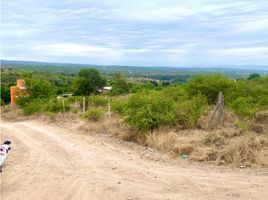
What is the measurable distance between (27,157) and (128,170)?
3310 mm

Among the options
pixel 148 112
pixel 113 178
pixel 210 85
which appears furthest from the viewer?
pixel 210 85

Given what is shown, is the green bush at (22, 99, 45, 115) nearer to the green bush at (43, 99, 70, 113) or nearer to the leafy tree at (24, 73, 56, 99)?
the green bush at (43, 99, 70, 113)

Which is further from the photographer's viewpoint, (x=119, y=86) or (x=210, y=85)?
(x=119, y=86)

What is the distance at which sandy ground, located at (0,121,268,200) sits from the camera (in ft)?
22.5

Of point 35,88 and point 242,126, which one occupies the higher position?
point 242,126

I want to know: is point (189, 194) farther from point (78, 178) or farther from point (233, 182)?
point (78, 178)

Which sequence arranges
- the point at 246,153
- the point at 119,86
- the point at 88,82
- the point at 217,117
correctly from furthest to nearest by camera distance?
the point at 88,82
the point at 119,86
the point at 217,117
the point at 246,153

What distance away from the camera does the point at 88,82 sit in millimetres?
52281

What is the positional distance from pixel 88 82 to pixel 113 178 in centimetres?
4493

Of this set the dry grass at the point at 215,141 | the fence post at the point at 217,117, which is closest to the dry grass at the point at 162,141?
the dry grass at the point at 215,141

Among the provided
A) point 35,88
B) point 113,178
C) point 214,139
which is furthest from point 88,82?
point 113,178

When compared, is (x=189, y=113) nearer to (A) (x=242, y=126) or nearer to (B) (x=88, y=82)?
(A) (x=242, y=126)

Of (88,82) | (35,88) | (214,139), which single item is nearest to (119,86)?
(88,82)

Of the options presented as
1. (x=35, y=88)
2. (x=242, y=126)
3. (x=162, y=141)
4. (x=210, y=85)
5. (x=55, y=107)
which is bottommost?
(x=55, y=107)
